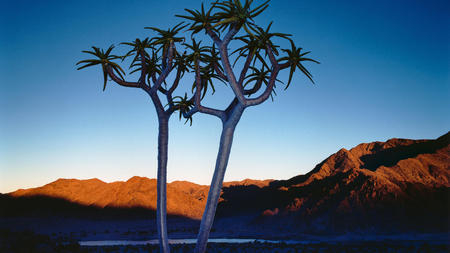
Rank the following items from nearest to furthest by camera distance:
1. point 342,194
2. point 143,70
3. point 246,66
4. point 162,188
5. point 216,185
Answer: point 216,185
point 246,66
point 162,188
point 143,70
point 342,194

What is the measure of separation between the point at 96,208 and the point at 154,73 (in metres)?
60.6

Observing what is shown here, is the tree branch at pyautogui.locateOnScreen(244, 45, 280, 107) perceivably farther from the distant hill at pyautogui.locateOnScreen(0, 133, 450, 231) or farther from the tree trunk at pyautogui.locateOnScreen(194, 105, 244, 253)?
the distant hill at pyautogui.locateOnScreen(0, 133, 450, 231)

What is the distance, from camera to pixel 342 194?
45062 mm

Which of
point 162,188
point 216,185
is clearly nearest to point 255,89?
point 216,185

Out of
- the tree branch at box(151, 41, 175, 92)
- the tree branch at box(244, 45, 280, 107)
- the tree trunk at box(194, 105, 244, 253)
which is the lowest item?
the tree trunk at box(194, 105, 244, 253)

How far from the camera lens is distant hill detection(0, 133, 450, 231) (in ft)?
132

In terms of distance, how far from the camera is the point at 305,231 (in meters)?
41.3

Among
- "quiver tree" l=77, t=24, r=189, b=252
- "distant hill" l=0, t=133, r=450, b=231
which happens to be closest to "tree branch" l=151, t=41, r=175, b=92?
"quiver tree" l=77, t=24, r=189, b=252

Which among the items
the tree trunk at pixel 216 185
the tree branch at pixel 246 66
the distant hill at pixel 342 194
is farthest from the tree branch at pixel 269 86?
the distant hill at pixel 342 194

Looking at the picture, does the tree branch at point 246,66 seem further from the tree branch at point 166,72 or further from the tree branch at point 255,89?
the tree branch at point 166,72

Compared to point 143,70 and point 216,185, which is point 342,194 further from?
point 143,70

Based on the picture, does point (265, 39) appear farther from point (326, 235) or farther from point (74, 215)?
point (74, 215)

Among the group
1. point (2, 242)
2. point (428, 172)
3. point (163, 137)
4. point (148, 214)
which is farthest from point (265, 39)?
point (148, 214)

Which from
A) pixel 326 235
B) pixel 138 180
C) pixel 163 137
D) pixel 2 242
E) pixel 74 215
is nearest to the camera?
pixel 163 137
